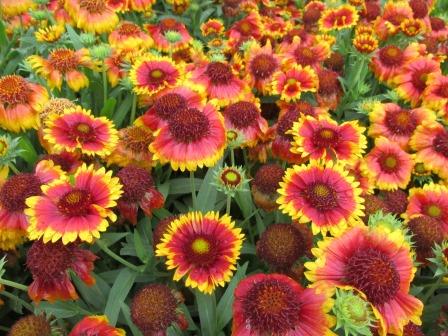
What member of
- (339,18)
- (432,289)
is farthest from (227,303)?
(339,18)

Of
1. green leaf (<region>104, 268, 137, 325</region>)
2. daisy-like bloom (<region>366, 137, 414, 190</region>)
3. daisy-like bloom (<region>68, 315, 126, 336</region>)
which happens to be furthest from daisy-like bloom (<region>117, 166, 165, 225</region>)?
daisy-like bloom (<region>366, 137, 414, 190</region>)

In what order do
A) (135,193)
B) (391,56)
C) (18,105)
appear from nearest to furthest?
(135,193) < (18,105) < (391,56)

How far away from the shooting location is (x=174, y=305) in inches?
→ 49.3

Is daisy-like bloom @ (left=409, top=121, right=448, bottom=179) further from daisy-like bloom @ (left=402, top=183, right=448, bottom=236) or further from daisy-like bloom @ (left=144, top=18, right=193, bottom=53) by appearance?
daisy-like bloom @ (left=144, top=18, right=193, bottom=53)

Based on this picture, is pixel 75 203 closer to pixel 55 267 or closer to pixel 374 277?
pixel 55 267

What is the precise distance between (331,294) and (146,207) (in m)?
0.76

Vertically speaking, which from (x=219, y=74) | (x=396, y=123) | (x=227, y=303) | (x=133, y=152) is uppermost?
(x=219, y=74)

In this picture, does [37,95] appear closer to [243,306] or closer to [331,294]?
[243,306]

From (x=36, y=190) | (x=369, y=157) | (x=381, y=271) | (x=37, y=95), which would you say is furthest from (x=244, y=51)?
(x=381, y=271)

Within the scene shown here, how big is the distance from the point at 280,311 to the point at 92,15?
187 centimetres

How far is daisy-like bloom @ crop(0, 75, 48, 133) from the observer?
1777 mm

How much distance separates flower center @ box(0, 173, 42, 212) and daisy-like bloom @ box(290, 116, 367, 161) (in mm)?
930

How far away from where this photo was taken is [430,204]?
162cm

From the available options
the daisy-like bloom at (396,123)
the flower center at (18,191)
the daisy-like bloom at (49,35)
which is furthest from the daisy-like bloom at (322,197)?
the daisy-like bloom at (49,35)
